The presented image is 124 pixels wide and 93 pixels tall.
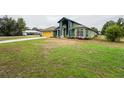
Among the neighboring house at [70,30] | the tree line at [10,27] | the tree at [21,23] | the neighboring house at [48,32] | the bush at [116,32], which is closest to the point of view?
the tree at [21,23]

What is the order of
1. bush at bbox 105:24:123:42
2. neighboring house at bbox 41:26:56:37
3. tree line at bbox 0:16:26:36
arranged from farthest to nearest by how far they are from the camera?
neighboring house at bbox 41:26:56:37 → bush at bbox 105:24:123:42 → tree line at bbox 0:16:26:36

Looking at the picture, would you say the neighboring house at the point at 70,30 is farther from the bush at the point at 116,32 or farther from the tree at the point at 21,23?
the tree at the point at 21,23

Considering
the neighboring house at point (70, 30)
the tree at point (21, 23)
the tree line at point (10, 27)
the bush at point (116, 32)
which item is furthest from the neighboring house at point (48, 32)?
the bush at point (116, 32)

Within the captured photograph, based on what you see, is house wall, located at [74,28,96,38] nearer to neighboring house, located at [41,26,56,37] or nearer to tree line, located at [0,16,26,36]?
neighboring house, located at [41,26,56,37]

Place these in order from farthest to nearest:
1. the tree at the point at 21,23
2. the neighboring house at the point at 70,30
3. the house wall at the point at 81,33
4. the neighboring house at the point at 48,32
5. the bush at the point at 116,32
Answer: the neighboring house at the point at 70,30
the house wall at the point at 81,33
the neighboring house at the point at 48,32
the bush at the point at 116,32
the tree at the point at 21,23

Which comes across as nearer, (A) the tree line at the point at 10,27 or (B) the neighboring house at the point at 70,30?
(A) the tree line at the point at 10,27

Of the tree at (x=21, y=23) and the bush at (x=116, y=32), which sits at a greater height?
the tree at (x=21, y=23)

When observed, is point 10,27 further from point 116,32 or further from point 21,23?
point 116,32

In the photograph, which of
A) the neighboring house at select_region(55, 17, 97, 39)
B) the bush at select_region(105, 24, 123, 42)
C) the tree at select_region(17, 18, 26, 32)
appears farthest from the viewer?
the neighboring house at select_region(55, 17, 97, 39)

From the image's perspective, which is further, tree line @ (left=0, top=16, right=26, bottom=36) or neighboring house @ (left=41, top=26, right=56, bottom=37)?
neighboring house @ (left=41, top=26, right=56, bottom=37)

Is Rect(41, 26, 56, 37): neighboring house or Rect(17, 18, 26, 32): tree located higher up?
Rect(17, 18, 26, 32): tree

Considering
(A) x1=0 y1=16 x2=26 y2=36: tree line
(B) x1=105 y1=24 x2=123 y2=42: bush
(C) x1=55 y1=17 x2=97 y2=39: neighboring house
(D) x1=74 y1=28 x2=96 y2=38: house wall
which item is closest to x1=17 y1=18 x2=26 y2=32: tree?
(A) x1=0 y1=16 x2=26 y2=36: tree line

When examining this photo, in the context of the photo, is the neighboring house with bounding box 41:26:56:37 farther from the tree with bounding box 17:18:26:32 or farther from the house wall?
the tree with bounding box 17:18:26:32
